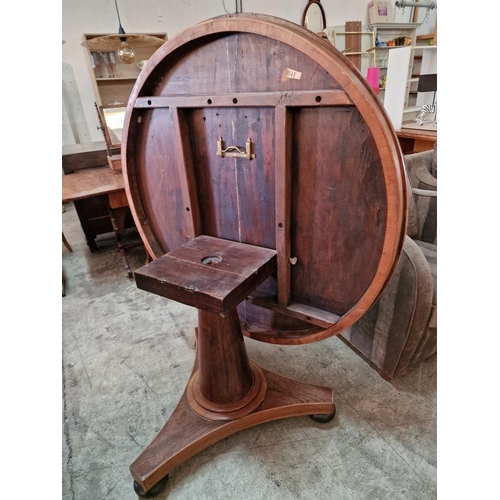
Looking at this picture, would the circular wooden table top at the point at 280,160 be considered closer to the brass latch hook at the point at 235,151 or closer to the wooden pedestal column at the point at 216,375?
the brass latch hook at the point at 235,151

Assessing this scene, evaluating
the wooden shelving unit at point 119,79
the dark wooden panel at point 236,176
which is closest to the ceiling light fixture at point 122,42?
the wooden shelving unit at point 119,79

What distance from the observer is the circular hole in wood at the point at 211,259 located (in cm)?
109

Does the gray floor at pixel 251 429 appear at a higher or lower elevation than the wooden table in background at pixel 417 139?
lower

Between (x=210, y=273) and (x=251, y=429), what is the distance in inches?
35.0

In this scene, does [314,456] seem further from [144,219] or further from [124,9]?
[124,9]

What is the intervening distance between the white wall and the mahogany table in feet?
14.5

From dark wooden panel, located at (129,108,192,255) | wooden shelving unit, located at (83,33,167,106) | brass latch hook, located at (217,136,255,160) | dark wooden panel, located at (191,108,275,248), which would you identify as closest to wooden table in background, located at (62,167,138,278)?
dark wooden panel, located at (129,108,192,255)

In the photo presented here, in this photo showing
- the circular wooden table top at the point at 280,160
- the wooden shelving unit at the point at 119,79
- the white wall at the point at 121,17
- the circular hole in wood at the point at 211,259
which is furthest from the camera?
the wooden shelving unit at the point at 119,79

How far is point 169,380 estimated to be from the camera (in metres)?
1.79

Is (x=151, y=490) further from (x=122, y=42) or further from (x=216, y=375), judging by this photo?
(x=122, y=42)

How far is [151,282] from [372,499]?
112cm

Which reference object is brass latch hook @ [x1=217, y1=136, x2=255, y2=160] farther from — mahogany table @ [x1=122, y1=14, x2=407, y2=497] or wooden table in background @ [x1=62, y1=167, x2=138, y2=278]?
wooden table in background @ [x1=62, y1=167, x2=138, y2=278]

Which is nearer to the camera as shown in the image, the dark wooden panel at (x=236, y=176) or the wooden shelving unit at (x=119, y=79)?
the dark wooden panel at (x=236, y=176)

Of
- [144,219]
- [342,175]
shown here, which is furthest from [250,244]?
[144,219]
